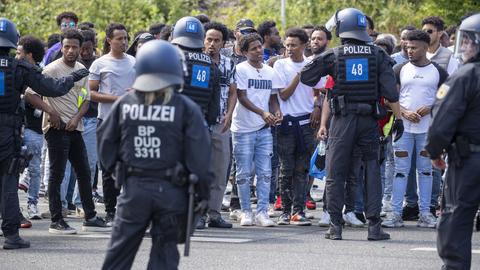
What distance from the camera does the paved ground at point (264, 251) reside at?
9.69 metres

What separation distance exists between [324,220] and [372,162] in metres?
1.22

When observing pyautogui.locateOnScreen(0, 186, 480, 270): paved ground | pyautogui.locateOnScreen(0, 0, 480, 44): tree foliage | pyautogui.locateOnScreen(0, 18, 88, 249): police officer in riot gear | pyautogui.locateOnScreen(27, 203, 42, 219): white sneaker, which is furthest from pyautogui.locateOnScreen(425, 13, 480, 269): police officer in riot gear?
pyautogui.locateOnScreen(0, 0, 480, 44): tree foliage

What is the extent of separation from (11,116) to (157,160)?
3.58m

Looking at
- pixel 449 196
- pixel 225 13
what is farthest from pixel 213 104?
pixel 225 13

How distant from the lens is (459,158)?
320 inches

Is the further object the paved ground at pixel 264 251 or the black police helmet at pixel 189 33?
the black police helmet at pixel 189 33

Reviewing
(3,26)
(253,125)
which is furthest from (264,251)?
(3,26)

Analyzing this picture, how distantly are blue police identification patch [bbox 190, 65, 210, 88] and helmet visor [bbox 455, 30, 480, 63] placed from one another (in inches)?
136

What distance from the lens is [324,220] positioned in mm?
12266

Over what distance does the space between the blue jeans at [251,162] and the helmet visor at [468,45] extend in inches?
167

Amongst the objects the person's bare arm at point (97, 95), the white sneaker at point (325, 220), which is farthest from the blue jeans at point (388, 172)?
the person's bare arm at point (97, 95)

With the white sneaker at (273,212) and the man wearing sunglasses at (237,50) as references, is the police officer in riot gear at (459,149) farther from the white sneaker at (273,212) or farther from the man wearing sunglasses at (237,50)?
the white sneaker at (273,212)

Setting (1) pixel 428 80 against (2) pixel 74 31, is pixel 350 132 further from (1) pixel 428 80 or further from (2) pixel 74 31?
(2) pixel 74 31

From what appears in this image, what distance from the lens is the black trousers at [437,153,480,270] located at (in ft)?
26.6
